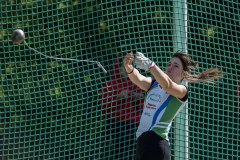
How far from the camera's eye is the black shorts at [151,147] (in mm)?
4883

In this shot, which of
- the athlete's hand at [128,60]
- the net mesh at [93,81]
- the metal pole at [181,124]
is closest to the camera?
the athlete's hand at [128,60]

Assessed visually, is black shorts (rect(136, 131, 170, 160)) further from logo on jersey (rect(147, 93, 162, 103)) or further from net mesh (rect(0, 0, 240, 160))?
net mesh (rect(0, 0, 240, 160))

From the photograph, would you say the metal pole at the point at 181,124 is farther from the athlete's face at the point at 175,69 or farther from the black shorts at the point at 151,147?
the black shorts at the point at 151,147

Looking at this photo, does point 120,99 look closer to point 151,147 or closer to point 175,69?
point 175,69

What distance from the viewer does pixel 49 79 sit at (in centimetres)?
622

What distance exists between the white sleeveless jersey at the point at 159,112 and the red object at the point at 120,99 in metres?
1.28

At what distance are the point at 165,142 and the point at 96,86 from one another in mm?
1515

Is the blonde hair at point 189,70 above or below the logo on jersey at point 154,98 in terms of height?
above

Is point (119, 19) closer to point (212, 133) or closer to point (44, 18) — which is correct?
point (44, 18)

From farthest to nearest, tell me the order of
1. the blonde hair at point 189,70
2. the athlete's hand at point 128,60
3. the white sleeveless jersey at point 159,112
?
the blonde hair at point 189,70
the white sleeveless jersey at point 159,112
the athlete's hand at point 128,60

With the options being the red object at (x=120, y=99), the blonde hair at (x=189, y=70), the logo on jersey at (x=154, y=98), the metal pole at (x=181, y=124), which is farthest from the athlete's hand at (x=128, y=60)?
the red object at (x=120, y=99)

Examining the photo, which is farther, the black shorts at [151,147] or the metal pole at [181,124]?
the metal pole at [181,124]

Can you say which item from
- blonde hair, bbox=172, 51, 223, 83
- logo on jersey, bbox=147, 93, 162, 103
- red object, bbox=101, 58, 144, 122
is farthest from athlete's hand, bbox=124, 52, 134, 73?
red object, bbox=101, 58, 144, 122

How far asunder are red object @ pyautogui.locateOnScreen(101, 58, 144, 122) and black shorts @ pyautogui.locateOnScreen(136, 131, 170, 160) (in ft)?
4.46
